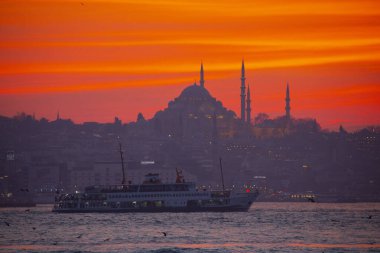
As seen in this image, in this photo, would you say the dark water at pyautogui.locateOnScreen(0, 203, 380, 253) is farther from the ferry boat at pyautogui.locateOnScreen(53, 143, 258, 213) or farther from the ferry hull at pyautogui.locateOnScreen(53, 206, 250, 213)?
the ferry boat at pyautogui.locateOnScreen(53, 143, 258, 213)

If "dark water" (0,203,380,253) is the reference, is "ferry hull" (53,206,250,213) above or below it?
above

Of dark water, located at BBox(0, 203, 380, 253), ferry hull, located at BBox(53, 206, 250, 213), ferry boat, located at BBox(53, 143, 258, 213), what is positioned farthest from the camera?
ferry boat, located at BBox(53, 143, 258, 213)

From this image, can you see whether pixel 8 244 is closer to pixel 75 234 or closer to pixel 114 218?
pixel 75 234

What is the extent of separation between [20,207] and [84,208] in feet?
134

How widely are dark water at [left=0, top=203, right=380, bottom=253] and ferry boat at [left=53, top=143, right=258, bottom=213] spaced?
4885 millimetres

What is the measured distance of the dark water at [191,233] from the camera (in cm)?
7600

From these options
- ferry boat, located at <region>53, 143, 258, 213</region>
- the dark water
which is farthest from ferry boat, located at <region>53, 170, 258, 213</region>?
the dark water

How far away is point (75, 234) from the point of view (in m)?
88.1

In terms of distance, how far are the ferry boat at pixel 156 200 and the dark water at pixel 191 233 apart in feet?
16.0

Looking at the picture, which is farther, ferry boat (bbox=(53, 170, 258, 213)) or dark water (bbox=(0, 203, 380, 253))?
ferry boat (bbox=(53, 170, 258, 213))

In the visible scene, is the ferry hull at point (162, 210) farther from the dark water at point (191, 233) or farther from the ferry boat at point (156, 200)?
the dark water at point (191, 233)

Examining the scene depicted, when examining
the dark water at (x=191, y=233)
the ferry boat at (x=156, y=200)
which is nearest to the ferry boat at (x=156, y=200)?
the ferry boat at (x=156, y=200)

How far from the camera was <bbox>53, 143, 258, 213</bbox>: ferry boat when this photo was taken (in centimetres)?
12275

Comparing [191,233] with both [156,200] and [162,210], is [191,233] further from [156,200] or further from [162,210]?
[156,200]
